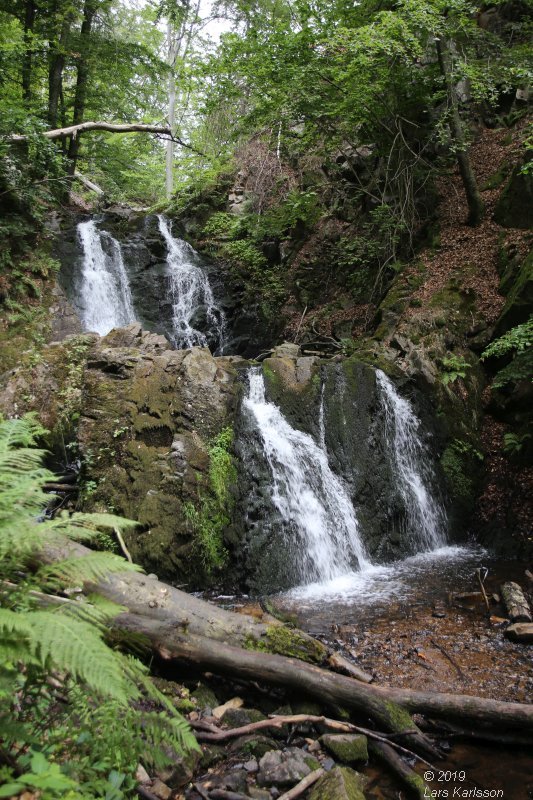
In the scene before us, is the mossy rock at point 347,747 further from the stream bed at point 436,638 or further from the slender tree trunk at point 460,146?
the slender tree trunk at point 460,146

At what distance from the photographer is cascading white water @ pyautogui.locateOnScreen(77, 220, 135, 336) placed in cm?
1216

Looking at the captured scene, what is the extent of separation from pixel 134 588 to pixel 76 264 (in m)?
11.1

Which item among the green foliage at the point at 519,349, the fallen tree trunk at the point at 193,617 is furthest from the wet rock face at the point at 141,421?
the green foliage at the point at 519,349

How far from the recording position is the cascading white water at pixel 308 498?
6.69 meters

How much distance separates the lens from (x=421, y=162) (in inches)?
487

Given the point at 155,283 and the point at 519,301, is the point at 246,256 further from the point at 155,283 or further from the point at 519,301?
the point at 519,301

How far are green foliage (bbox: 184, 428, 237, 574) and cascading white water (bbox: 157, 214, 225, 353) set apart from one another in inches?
253

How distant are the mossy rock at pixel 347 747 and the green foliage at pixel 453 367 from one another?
23.4ft

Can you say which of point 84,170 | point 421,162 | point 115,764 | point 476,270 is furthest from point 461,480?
point 84,170

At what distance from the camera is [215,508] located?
21.4ft

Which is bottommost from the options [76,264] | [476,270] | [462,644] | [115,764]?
[462,644]

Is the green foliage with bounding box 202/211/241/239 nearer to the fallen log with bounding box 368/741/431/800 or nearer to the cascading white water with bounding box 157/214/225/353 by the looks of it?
the cascading white water with bounding box 157/214/225/353

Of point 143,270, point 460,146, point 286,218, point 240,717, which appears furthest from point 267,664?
point 286,218

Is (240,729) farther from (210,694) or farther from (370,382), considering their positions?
(370,382)
